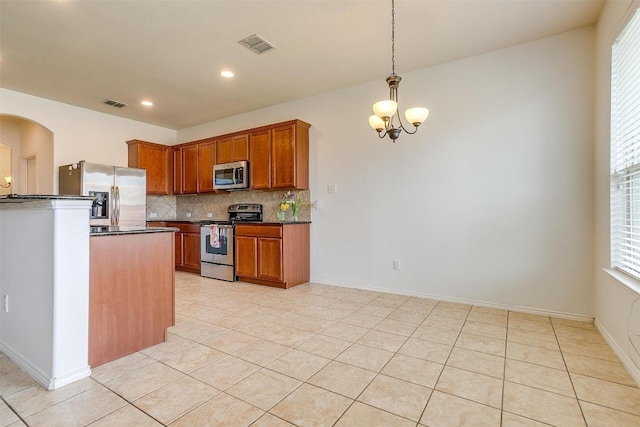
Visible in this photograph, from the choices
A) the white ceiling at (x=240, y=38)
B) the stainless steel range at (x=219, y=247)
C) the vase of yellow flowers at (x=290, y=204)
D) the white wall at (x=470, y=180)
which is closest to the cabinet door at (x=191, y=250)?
the stainless steel range at (x=219, y=247)

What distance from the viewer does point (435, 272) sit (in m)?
3.59

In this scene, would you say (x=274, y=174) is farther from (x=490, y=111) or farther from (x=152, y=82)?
(x=490, y=111)

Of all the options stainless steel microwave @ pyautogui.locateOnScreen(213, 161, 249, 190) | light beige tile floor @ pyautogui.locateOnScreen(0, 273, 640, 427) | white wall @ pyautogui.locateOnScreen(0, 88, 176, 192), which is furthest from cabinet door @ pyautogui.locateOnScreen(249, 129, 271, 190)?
white wall @ pyautogui.locateOnScreen(0, 88, 176, 192)

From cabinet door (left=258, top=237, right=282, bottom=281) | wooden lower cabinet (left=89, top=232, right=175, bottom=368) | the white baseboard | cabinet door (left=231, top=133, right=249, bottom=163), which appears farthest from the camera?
cabinet door (left=231, top=133, right=249, bottom=163)

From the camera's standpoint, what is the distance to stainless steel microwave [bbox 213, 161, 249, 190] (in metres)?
4.83

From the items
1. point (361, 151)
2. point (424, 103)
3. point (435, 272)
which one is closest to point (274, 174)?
point (361, 151)

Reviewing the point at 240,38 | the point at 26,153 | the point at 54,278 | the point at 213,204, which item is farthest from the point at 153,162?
the point at 54,278

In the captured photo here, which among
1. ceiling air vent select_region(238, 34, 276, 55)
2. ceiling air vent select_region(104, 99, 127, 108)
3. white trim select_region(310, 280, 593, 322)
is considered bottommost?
white trim select_region(310, 280, 593, 322)

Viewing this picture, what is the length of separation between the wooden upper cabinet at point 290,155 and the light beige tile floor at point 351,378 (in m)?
2.06

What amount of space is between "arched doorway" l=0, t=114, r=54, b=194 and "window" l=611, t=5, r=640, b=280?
679 cm

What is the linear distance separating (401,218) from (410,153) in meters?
0.78

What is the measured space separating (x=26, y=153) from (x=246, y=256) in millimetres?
4537

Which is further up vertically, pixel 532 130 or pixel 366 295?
pixel 532 130

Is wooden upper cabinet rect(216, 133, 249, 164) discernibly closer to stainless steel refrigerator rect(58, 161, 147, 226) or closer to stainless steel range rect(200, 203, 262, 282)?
stainless steel range rect(200, 203, 262, 282)
